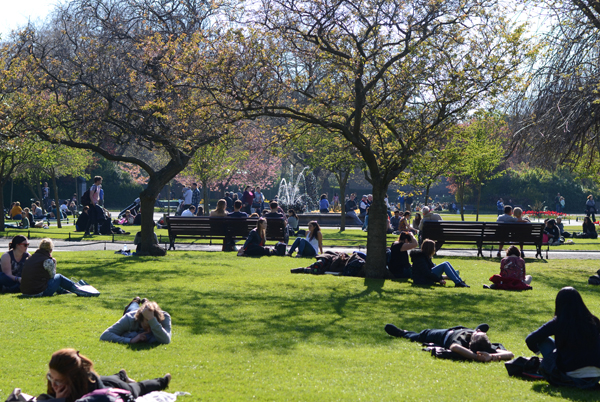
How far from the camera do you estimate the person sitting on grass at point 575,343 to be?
568 centimetres

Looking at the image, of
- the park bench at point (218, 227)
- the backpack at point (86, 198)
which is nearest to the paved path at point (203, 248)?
the park bench at point (218, 227)

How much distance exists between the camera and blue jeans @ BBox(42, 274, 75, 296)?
10211mm

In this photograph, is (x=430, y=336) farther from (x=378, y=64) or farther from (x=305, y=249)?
(x=305, y=249)

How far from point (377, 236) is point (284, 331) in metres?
5.22

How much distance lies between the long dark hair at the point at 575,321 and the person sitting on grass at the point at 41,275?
291 inches

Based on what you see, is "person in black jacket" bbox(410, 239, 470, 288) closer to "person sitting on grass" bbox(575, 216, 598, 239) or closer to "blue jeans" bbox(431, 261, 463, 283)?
"blue jeans" bbox(431, 261, 463, 283)

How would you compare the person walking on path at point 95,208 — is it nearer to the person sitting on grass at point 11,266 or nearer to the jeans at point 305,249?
the jeans at point 305,249

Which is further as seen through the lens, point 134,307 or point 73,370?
point 134,307

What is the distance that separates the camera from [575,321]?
18.7 feet

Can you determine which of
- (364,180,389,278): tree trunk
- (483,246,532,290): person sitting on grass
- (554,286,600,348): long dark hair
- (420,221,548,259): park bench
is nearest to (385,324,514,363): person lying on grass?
(554,286,600,348): long dark hair

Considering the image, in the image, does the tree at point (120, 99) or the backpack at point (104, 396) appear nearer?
the backpack at point (104, 396)

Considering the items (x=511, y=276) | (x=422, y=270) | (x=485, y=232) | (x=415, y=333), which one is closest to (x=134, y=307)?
(x=415, y=333)

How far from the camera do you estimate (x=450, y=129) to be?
13.5m

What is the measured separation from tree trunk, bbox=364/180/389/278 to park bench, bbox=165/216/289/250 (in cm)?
602
